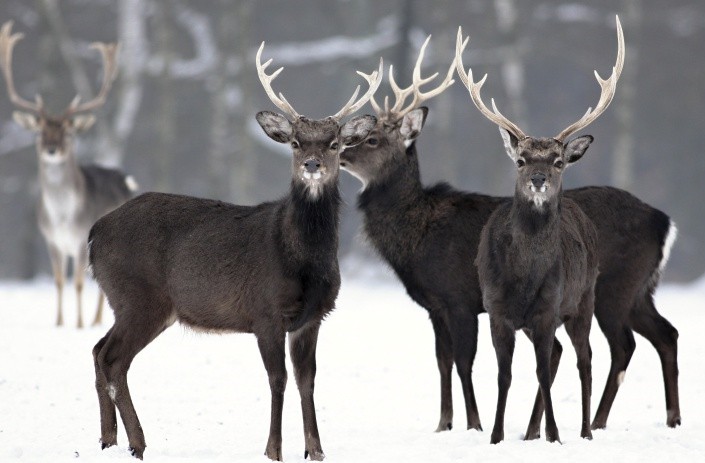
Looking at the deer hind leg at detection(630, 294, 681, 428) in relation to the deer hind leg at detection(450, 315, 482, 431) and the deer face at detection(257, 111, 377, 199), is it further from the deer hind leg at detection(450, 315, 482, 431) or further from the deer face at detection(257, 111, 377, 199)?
the deer face at detection(257, 111, 377, 199)

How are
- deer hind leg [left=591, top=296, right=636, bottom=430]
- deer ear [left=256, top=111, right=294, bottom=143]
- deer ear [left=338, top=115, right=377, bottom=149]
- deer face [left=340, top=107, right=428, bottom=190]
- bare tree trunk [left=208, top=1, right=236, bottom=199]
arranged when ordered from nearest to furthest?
deer ear [left=256, top=111, right=294, bottom=143] < deer ear [left=338, top=115, right=377, bottom=149] < deer hind leg [left=591, top=296, right=636, bottom=430] < deer face [left=340, top=107, right=428, bottom=190] < bare tree trunk [left=208, top=1, right=236, bottom=199]

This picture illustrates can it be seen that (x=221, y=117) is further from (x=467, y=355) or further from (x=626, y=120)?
(x=467, y=355)

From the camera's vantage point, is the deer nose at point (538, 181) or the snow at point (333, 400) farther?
the deer nose at point (538, 181)

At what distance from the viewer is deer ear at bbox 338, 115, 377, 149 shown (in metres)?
8.27

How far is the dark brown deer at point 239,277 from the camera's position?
7387 millimetres

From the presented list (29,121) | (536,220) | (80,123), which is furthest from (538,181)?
(29,121)

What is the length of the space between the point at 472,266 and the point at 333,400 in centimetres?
186

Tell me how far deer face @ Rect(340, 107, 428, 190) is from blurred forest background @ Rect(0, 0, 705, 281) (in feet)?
52.1

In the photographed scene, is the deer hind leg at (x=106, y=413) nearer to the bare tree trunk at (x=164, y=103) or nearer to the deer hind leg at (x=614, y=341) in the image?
the deer hind leg at (x=614, y=341)

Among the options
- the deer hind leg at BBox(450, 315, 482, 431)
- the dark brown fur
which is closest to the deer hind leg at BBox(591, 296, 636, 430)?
the deer hind leg at BBox(450, 315, 482, 431)

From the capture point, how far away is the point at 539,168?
26.0ft

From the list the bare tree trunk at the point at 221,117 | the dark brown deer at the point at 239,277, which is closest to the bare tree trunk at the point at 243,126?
the bare tree trunk at the point at 221,117

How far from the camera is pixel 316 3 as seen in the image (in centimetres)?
2941

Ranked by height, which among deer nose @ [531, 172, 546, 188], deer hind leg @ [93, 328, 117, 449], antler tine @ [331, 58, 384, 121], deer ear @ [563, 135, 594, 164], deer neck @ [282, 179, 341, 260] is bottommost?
deer hind leg @ [93, 328, 117, 449]
